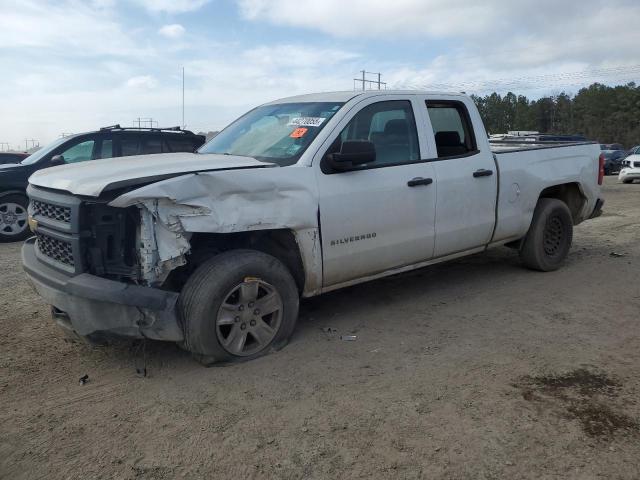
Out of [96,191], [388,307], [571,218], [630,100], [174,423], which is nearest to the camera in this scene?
[174,423]

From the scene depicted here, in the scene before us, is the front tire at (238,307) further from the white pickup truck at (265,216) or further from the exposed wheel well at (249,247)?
the exposed wheel well at (249,247)

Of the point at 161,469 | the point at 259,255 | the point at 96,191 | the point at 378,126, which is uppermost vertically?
the point at 378,126

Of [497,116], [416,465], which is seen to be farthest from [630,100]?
[416,465]

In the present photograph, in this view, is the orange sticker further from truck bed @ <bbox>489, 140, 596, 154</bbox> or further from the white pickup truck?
truck bed @ <bbox>489, 140, 596, 154</bbox>

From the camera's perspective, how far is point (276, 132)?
4.62m

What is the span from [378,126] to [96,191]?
236 cm

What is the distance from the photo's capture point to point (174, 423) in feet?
10.2

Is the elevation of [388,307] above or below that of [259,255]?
below

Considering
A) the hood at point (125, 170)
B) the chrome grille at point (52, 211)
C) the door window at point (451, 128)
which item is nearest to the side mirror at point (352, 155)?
the hood at point (125, 170)

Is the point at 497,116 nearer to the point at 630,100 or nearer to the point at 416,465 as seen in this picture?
the point at 630,100

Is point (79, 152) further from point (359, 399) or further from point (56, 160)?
point (359, 399)

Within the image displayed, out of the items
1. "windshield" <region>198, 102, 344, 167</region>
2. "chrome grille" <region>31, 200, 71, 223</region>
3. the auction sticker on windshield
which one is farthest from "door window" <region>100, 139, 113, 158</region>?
the auction sticker on windshield

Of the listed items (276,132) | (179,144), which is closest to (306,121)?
(276,132)

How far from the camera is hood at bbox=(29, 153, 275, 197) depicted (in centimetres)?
342
